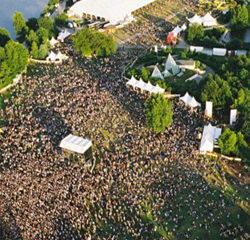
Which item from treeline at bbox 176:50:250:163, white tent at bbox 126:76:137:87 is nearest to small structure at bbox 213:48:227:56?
treeline at bbox 176:50:250:163

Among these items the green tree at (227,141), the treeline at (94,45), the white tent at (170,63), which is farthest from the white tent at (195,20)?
the green tree at (227,141)

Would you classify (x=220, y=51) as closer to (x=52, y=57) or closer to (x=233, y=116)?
(x=233, y=116)

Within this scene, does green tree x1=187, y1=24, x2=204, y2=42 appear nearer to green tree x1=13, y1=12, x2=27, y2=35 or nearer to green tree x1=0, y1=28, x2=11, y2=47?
green tree x1=13, y1=12, x2=27, y2=35

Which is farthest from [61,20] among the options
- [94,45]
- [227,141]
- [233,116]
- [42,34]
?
[227,141]

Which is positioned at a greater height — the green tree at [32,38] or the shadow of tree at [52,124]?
the green tree at [32,38]

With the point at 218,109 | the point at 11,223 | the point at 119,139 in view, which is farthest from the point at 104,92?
the point at 11,223

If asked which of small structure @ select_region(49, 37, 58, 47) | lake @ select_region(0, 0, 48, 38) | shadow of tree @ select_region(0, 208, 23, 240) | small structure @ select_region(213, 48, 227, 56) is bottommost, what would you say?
lake @ select_region(0, 0, 48, 38)

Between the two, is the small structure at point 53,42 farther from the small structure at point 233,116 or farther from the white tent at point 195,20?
the small structure at point 233,116
